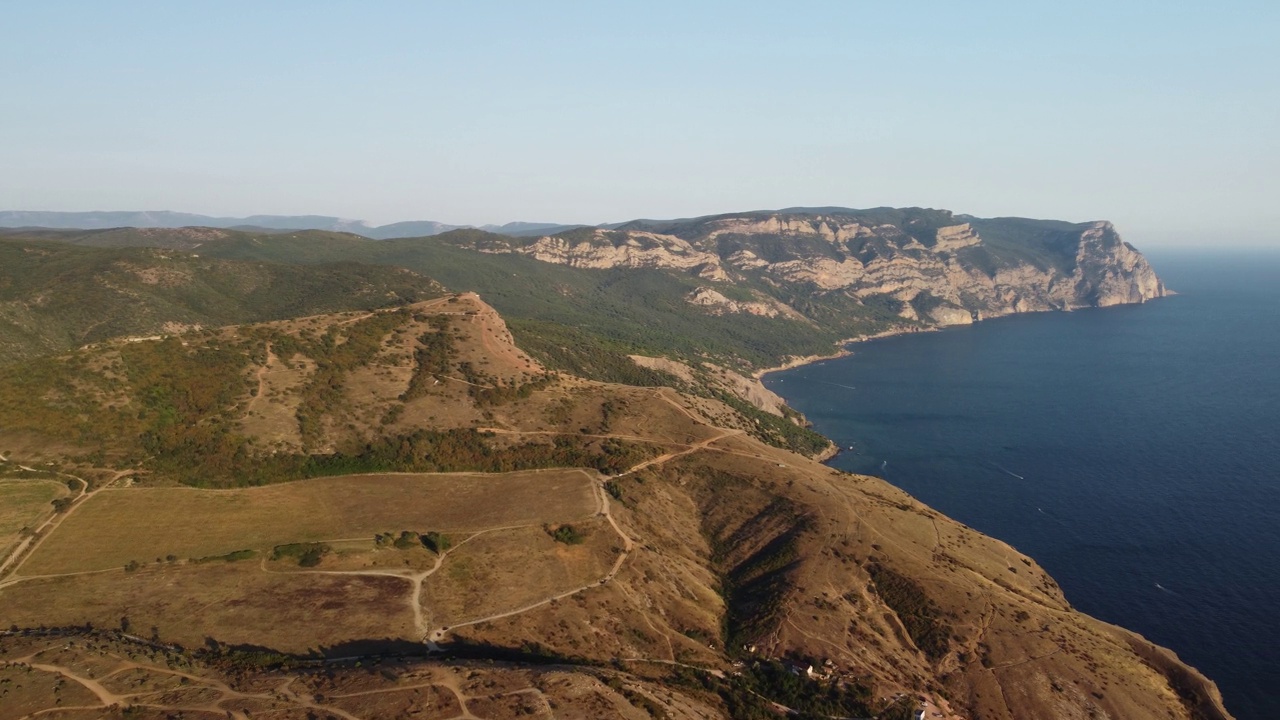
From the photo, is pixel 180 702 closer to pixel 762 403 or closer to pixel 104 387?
pixel 104 387

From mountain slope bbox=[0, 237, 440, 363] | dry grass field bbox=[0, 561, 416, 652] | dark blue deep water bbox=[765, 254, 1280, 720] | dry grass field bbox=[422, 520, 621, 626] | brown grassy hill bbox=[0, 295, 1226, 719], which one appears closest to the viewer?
brown grassy hill bbox=[0, 295, 1226, 719]

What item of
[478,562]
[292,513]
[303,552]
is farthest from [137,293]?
[478,562]

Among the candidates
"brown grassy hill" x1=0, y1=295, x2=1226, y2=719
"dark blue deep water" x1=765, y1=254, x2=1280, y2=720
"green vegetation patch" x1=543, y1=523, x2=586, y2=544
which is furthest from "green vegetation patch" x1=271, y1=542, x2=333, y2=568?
"dark blue deep water" x1=765, y1=254, x2=1280, y2=720

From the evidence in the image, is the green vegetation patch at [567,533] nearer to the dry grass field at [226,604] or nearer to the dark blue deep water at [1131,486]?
the dry grass field at [226,604]

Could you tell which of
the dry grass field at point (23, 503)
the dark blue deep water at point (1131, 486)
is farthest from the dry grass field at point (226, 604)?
the dark blue deep water at point (1131, 486)

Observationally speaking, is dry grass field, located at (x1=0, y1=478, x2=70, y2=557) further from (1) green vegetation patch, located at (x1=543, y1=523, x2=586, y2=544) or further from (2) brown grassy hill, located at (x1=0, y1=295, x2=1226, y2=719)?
(1) green vegetation patch, located at (x1=543, y1=523, x2=586, y2=544)

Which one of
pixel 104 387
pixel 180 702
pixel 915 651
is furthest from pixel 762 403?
pixel 180 702
